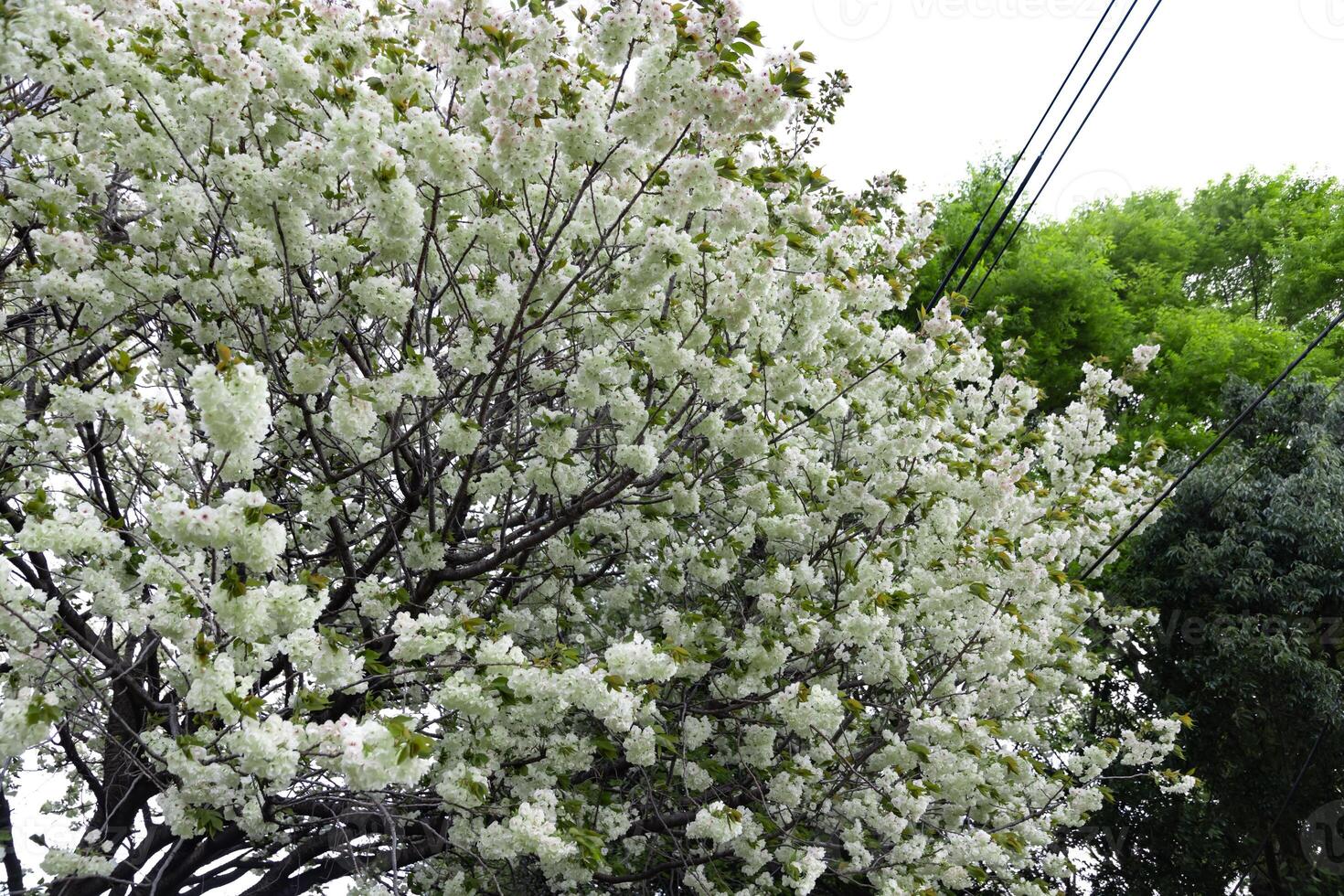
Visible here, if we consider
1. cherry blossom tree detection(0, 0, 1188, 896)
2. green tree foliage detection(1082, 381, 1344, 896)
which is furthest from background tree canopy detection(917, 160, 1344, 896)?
cherry blossom tree detection(0, 0, 1188, 896)

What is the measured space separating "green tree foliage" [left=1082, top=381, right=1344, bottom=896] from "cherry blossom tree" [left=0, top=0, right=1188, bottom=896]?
3523mm

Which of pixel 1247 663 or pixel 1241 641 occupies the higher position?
pixel 1241 641

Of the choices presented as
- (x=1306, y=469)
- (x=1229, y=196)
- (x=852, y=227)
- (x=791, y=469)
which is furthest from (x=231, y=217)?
(x=1229, y=196)

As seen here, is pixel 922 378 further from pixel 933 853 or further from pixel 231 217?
pixel 231 217

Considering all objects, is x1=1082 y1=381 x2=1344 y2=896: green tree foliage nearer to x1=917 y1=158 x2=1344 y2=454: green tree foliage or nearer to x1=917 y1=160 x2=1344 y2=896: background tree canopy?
x1=917 y1=160 x2=1344 y2=896: background tree canopy

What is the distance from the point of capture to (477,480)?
443 centimetres

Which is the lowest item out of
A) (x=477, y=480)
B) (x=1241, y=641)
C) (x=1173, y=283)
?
(x=477, y=480)

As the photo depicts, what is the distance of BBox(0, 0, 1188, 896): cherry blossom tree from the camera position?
9.98ft

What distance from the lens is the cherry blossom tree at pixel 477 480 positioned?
120 inches

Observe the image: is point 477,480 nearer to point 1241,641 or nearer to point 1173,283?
point 1241,641

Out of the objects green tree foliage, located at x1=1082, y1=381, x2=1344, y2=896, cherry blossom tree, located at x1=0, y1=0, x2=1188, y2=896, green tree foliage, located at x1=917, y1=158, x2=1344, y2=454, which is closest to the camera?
cherry blossom tree, located at x1=0, y1=0, x2=1188, y2=896

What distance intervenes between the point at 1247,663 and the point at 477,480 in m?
7.33

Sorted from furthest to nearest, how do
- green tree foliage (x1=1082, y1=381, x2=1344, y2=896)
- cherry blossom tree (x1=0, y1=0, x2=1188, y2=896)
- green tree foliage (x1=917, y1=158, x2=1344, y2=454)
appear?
green tree foliage (x1=917, y1=158, x2=1344, y2=454), green tree foliage (x1=1082, y1=381, x2=1344, y2=896), cherry blossom tree (x1=0, y1=0, x2=1188, y2=896)

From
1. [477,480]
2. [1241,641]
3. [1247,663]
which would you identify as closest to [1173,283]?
[1241,641]
